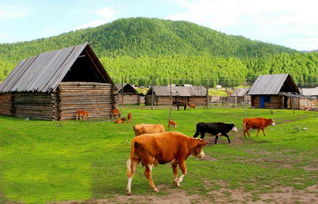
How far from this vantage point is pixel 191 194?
1019 centimetres

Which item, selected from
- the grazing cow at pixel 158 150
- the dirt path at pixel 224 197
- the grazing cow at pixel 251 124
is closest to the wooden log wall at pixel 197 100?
the grazing cow at pixel 251 124

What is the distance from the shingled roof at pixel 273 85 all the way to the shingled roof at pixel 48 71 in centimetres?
3710

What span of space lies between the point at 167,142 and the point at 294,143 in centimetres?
1250

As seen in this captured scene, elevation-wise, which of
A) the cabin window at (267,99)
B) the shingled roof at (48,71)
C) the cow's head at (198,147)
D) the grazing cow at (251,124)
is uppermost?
the shingled roof at (48,71)

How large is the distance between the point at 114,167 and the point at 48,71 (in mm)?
25842

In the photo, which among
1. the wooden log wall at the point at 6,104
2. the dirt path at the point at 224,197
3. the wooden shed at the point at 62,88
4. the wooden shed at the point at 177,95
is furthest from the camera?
the wooden shed at the point at 177,95

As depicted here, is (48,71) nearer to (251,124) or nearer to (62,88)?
(62,88)

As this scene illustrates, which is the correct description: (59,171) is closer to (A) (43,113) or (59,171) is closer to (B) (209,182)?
(B) (209,182)

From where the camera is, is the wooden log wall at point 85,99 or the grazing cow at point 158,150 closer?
the grazing cow at point 158,150

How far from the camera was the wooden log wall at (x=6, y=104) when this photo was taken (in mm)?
40828

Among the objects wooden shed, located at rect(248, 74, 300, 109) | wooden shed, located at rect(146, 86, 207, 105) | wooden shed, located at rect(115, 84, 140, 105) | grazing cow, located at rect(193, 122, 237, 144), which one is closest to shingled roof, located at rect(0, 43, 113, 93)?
grazing cow, located at rect(193, 122, 237, 144)

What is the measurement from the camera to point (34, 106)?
3656 centimetres

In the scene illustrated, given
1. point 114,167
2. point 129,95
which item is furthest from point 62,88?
point 129,95

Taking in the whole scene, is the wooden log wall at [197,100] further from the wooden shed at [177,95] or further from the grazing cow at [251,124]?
the grazing cow at [251,124]
